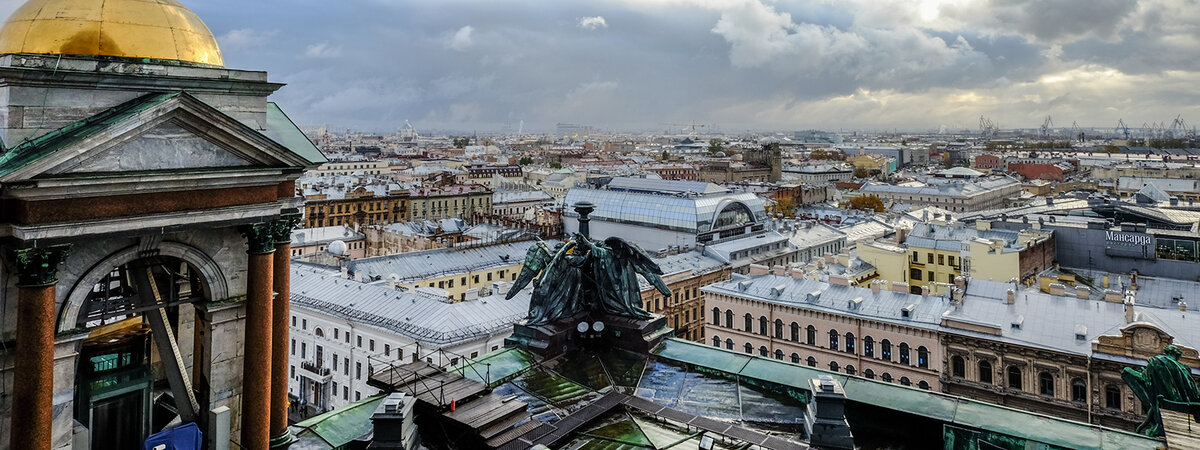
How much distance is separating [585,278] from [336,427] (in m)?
6.52

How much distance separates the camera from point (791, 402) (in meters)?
14.4

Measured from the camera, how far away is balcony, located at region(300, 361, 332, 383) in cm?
4184

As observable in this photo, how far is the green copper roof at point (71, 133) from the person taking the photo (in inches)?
351

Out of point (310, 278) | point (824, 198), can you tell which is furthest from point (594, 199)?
point (824, 198)

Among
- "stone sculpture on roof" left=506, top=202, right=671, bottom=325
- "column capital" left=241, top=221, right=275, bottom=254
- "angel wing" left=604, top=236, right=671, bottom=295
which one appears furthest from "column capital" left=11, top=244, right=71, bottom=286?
"angel wing" left=604, top=236, right=671, bottom=295

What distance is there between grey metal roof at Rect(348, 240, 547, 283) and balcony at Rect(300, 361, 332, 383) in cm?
643

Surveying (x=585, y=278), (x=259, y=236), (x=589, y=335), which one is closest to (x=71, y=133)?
(x=259, y=236)

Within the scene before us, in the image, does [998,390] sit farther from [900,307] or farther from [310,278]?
[310,278]

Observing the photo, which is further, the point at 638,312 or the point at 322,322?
the point at 322,322

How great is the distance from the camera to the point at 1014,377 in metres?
33.3

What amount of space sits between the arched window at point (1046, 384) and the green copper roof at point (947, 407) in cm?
2165

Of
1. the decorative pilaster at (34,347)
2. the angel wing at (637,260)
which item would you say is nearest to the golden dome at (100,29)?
the decorative pilaster at (34,347)

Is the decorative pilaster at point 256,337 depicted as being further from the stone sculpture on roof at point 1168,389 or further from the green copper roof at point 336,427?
the stone sculpture on roof at point 1168,389

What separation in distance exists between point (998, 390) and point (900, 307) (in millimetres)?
6222
